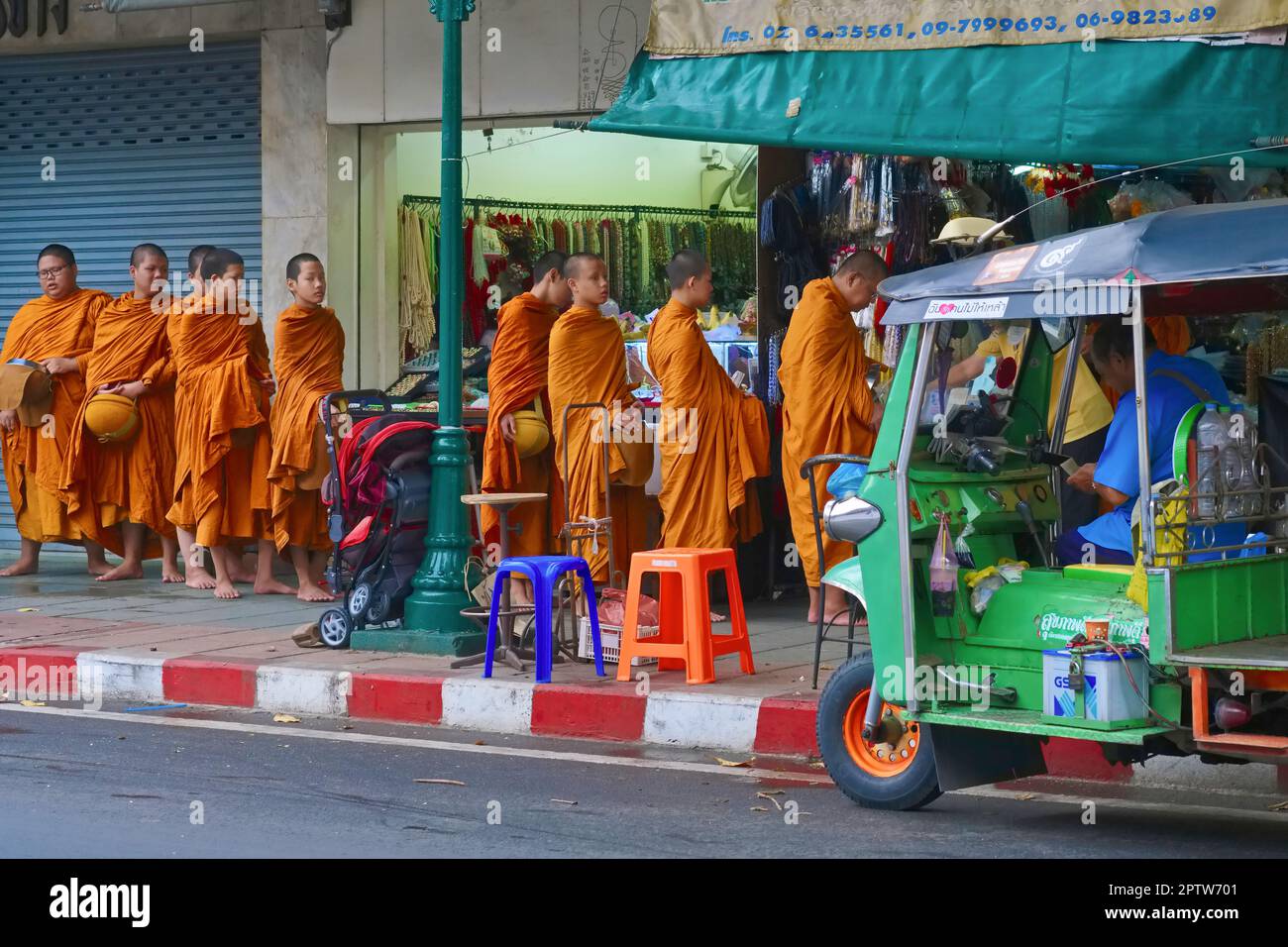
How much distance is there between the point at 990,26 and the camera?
29.6 ft

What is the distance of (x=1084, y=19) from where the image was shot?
8820mm

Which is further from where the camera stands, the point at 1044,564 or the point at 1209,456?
the point at 1044,564

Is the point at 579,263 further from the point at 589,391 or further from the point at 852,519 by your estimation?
the point at 852,519

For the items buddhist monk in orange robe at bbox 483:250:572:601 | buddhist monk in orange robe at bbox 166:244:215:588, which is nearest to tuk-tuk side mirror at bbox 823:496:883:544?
buddhist monk in orange robe at bbox 483:250:572:601

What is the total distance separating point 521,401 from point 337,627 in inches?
71.0

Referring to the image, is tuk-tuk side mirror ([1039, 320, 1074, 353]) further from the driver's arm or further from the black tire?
the black tire

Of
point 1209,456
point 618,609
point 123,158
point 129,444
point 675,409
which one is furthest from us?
point 123,158

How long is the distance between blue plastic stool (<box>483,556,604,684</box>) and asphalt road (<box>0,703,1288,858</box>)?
1.72 ft

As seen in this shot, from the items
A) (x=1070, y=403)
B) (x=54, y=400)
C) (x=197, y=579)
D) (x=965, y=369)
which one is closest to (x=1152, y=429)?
(x=965, y=369)

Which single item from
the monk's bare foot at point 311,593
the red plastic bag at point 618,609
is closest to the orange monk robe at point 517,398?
the monk's bare foot at point 311,593

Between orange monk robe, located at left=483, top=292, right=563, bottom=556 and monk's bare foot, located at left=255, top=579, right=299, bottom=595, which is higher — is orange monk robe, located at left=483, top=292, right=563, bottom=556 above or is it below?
above

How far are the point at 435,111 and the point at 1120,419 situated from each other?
6.74 meters

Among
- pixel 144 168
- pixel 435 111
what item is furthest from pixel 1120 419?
pixel 144 168

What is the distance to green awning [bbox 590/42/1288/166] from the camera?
8.53 meters
